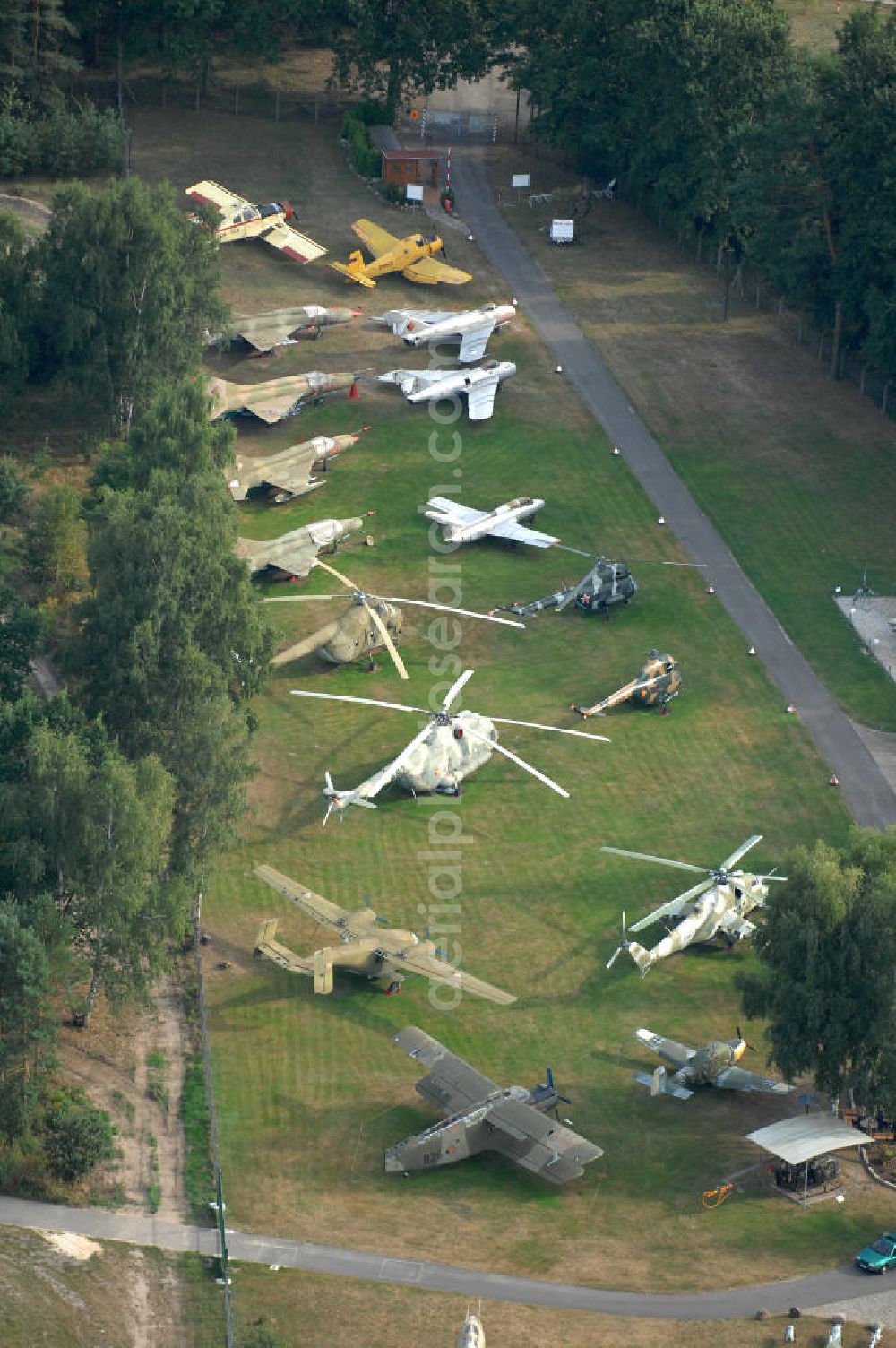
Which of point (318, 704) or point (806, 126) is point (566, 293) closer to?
point (806, 126)

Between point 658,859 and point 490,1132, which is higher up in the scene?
point 658,859

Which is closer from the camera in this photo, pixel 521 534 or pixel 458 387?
pixel 521 534

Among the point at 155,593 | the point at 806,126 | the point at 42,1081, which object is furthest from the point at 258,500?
the point at 42,1081

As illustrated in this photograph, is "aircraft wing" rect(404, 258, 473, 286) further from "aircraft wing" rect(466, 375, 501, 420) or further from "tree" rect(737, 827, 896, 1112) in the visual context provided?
"tree" rect(737, 827, 896, 1112)

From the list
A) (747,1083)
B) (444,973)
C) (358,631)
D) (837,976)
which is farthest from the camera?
(358,631)

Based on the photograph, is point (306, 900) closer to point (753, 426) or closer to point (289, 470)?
point (289, 470)

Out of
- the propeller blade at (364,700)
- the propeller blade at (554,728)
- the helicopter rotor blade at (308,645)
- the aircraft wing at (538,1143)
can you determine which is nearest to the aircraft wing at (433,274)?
the helicopter rotor blade at (308,645)

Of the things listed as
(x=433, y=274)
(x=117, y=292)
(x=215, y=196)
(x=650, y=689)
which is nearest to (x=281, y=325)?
(x=433, y=274)
